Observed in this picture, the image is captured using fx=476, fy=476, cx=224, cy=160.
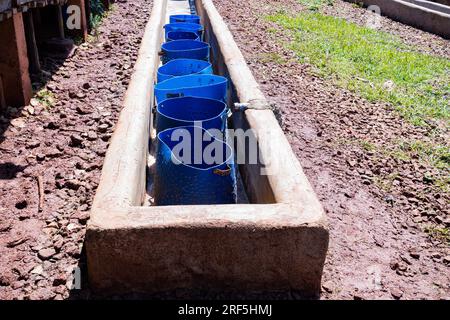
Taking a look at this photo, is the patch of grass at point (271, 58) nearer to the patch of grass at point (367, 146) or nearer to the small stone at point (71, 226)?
the patch of grass at point (367, 146)

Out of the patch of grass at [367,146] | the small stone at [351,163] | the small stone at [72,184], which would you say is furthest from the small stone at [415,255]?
the small stone at [72,184]

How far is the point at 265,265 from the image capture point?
7.89 ft

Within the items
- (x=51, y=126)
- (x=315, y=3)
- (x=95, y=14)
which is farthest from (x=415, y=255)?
(x=315, y=3)

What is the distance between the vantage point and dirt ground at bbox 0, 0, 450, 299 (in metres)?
2.75

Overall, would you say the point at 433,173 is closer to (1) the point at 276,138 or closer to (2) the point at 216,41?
(1) the point at 276,138

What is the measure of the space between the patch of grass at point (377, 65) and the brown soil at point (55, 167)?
2920 millimetres

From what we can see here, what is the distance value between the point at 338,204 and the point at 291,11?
8600mm

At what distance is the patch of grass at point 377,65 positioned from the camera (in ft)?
19.1

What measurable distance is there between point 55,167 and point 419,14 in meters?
10.0

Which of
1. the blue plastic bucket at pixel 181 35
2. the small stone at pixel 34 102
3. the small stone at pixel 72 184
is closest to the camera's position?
the small stone at pixel 72 184

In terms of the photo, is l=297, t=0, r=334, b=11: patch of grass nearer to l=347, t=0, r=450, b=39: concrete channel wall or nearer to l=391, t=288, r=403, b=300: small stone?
l=347, t=0, r=450, b=39: concrete channel wall

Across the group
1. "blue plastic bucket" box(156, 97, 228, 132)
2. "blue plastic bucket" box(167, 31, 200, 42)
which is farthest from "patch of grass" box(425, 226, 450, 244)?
"blue plastic bucket" box(167, 31, 200, 42)

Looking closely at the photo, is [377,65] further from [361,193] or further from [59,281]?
[59,281]

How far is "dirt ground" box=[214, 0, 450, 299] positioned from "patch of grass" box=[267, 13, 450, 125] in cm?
33
